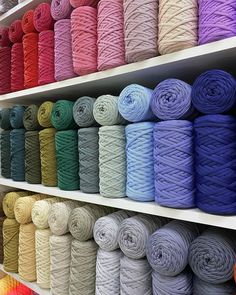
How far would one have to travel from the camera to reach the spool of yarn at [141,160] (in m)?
0.61

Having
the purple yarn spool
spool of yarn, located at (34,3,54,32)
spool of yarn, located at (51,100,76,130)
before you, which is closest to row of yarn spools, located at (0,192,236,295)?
spool of yarn, located at (51,100,76,130)

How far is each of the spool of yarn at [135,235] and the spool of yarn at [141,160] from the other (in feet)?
0.18

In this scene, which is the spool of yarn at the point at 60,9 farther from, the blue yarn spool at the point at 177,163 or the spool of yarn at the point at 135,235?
the spool of yarn at the point at 135,235

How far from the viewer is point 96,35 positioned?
2.33 ft

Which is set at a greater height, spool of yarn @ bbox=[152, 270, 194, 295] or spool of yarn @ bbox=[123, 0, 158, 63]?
spool of yarn @ bbox=[123, 0, 158, 63]

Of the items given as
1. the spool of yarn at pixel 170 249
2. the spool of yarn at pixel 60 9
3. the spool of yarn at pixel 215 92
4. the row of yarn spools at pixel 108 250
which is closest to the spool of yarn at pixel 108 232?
the row of yarn spools at pixel 108 250

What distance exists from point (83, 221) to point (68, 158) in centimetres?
17

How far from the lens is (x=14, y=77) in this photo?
94cm

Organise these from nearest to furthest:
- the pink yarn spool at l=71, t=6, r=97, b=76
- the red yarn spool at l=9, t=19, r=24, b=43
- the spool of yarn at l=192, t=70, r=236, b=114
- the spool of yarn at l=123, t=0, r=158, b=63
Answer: the spool of yarn at l=192, t=70, r=236, b=114
the spool of yarn at l=123, t=0, r=158, b=63
the pink yarn spool at l=71, t=6, r=97, b=76
the red yarn spool at l=9, t=19, r=24, b=43

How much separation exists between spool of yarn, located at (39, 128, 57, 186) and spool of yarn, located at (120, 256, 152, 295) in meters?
0.34

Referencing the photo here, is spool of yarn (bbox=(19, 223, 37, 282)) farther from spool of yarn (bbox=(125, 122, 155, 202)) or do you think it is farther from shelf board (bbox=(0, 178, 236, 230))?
spool of yarn (bbox=(125, 122, 155, 202))

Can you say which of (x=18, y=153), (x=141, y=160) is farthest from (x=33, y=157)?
(x=141, y=160)

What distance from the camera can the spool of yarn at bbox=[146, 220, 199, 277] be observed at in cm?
54

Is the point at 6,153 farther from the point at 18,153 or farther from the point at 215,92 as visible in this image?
the point at 215,92
